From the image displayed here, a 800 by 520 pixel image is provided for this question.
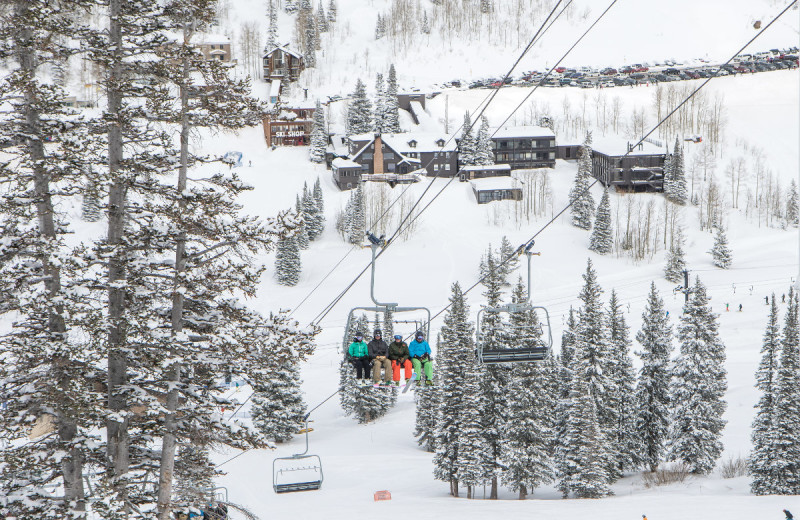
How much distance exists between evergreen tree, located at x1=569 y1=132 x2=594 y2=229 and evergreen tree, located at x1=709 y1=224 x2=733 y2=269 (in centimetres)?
1324

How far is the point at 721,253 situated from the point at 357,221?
120 ft

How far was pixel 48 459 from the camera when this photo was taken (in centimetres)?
1238

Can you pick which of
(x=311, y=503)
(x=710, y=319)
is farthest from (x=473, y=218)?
(x=311, y=503)

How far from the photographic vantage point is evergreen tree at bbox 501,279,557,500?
37125mm

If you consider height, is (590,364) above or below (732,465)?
above

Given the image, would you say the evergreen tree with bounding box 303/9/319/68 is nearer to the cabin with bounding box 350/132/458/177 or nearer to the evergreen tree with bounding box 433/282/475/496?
the cabin with bounding box 350/132/458/177

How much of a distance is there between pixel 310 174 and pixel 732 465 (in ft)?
220

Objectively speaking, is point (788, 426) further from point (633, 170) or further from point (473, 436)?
point (633, 170)

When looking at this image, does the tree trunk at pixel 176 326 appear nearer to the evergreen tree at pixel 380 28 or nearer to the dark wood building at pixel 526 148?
the dark wood building at pixel 526 148

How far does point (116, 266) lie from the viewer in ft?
40.8

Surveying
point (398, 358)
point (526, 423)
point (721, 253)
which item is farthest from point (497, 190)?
point (398, 358)

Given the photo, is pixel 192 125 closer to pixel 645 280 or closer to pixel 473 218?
pixel 645 280

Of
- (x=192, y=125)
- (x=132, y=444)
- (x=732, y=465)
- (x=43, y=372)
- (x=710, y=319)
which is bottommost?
(x=732, y=465)

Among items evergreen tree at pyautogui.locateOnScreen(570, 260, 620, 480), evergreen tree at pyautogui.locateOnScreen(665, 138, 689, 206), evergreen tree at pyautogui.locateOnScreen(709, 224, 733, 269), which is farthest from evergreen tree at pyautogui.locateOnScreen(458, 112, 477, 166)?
evergreen tree at pyautogui.locateOnScreen(570, 260, 620, 480)
